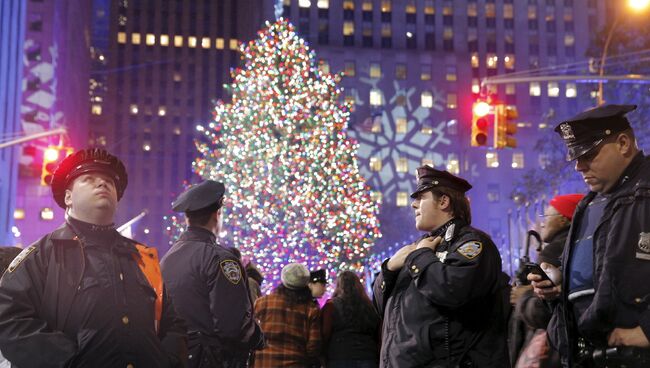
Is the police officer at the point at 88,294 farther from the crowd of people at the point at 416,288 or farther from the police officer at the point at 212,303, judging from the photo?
the police officer at the point at 212,303

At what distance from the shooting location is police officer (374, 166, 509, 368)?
4699 mm

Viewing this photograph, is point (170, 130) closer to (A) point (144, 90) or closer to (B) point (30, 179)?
(A) point (144, 90)

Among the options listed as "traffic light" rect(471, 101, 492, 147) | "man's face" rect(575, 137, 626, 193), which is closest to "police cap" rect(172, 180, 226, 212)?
"man's face" rect(575, 137, 626, 193)

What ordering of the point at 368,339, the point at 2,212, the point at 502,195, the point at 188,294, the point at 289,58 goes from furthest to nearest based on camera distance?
the point at 502,195 → the point at 2,212 → the point at 289,58 → the point at 368,339 → the point at 188,294

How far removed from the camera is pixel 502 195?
294ft

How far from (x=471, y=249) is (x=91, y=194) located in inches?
90.7

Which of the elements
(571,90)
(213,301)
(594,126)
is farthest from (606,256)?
(571,90)

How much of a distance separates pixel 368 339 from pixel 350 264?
1055 inches

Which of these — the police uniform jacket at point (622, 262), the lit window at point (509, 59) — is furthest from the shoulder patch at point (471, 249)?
the lit window at point (509, 59)

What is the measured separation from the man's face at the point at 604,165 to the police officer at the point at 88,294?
254cm

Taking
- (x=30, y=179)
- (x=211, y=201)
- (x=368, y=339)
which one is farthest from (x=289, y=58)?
(x=30, y=179)

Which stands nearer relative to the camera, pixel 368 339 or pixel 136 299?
pixel 136 299

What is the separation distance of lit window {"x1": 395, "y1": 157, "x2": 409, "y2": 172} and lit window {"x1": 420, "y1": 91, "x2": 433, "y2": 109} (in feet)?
26.3

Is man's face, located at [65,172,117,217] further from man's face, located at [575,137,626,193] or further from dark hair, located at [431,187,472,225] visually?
man's face, located at [575,137,626,193]
